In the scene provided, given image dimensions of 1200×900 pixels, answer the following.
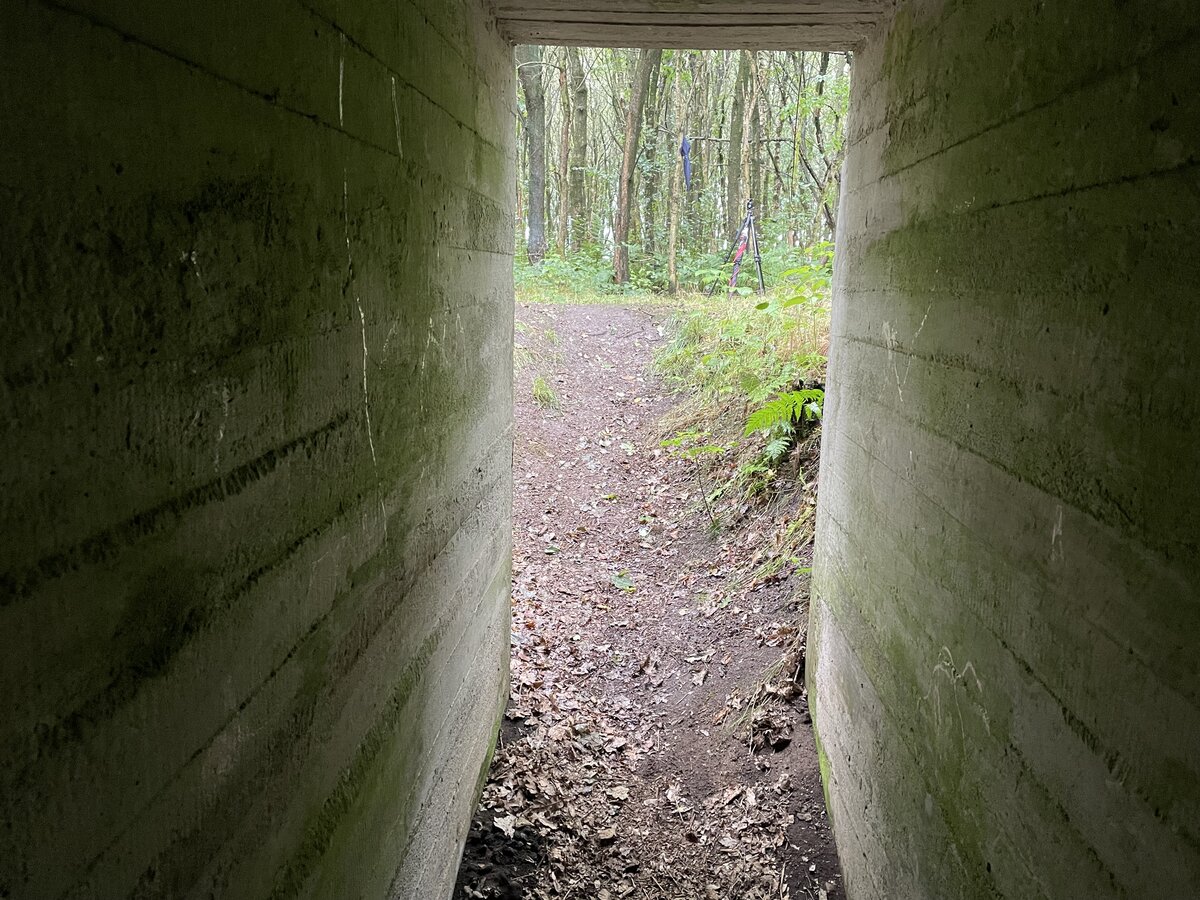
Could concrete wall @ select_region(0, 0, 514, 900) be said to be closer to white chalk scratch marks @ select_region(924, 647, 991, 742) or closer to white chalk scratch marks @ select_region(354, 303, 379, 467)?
white chalk scratch marks @ select_region(354, 303, 379, 467)

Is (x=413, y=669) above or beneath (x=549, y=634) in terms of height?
above

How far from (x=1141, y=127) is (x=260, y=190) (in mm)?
1761

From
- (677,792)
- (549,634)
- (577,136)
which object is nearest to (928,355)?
(677,792)

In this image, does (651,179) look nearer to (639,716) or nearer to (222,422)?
(639,716)

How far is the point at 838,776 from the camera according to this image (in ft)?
13.4

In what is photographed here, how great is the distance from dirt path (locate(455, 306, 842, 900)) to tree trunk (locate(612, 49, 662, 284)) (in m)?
10.5

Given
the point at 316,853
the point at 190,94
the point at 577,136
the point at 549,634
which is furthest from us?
the point at 577,136

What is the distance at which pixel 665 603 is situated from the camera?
22.6ft

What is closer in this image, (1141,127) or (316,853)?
(1141,127)

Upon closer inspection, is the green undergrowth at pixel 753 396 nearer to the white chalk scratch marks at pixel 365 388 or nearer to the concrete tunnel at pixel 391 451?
the concrete tunnel at pixel 391 451

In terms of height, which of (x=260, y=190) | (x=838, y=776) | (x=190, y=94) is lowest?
(x=838, y=776)

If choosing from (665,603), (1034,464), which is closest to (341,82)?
(1034,464)

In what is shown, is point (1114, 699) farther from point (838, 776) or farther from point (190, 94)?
point (838, 776)

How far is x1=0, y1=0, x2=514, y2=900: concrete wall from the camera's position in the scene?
3.41 ft
